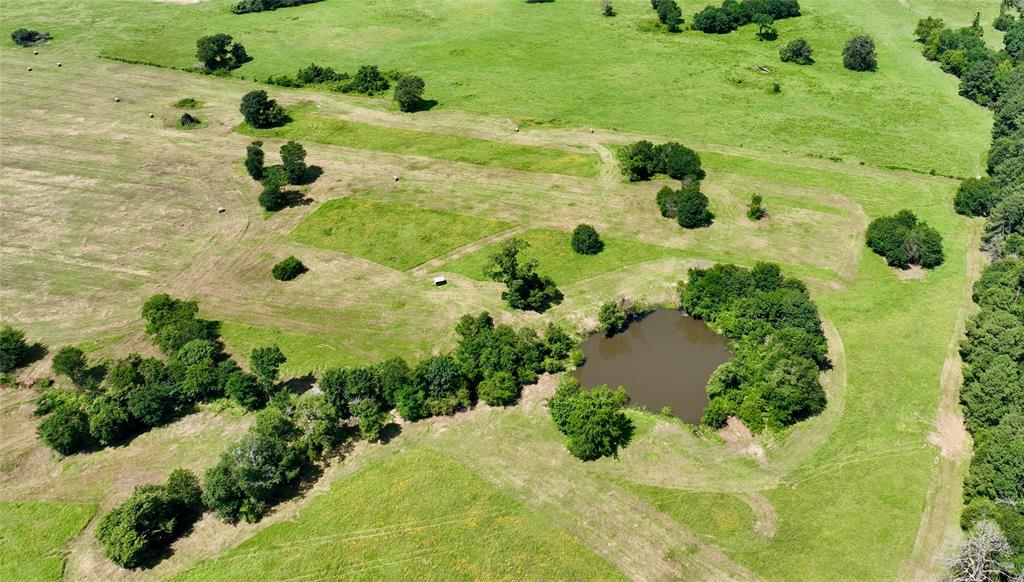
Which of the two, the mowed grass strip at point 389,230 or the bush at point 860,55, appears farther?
the bush at point 860,55

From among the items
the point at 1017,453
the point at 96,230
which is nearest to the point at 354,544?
the point at 1017,453

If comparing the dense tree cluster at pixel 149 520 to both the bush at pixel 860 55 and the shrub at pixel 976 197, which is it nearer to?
the shrub at pixel 976 197

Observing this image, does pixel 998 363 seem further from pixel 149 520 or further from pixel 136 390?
pixel 136 390

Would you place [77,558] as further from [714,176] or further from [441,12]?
[441,12]

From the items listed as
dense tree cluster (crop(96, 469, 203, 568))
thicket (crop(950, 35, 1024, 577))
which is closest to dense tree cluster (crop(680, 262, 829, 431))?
thicket (crop(950, 35, 1024, 577))

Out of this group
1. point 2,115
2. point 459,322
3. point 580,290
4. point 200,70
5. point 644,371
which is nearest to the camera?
point 644,371

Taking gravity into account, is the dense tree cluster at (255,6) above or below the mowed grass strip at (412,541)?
above

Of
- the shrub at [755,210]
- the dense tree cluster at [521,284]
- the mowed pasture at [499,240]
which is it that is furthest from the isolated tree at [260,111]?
the shrub at [755,210]
